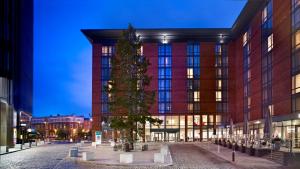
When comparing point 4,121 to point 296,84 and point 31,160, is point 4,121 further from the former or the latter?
point 296,84

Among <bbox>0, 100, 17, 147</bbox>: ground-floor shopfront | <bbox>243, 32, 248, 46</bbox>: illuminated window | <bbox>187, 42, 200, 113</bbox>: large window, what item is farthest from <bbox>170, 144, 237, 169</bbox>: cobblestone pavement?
<bbox>187, 42, 200, 113</bbox>: large window

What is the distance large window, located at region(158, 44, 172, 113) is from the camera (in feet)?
377

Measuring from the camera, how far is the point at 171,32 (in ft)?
368

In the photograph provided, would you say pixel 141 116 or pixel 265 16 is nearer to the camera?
pixel 141 116

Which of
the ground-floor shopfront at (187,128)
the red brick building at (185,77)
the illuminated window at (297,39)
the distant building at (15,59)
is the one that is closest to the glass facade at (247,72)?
the red brick building at (185,77)

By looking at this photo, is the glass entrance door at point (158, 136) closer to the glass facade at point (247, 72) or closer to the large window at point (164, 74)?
the large window at point (164, 74)

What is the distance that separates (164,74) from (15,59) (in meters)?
47.6

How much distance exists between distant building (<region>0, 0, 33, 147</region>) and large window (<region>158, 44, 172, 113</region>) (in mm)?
33984

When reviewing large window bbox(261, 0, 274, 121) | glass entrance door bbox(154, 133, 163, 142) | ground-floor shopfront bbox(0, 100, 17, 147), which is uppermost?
large window bbox(261, 0, 274, 121)

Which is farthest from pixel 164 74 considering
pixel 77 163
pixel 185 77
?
pixel 77 163

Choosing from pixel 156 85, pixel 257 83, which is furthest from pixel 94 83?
pixel 257 83

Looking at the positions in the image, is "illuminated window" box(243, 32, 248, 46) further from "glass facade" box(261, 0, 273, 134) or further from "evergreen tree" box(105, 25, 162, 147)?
"evergreen tree" box(105, 25, 162, 147)

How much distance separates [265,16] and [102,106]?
2319 inches

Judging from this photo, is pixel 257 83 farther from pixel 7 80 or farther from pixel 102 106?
pixel 102 106
